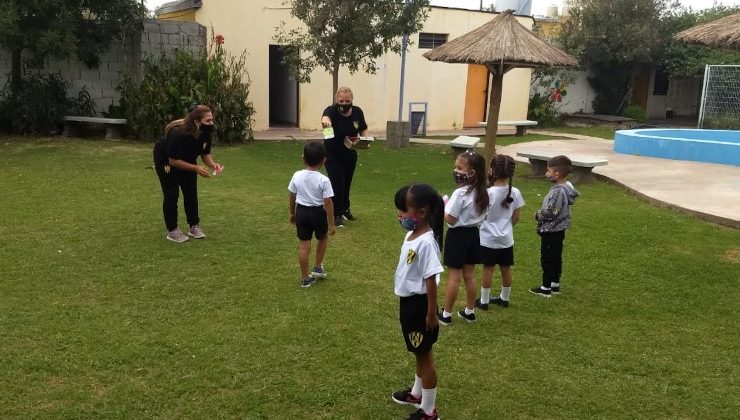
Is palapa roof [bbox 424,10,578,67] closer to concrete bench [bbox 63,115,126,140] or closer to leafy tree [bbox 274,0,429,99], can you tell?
leafy tree [bbox 274,0,429,99]

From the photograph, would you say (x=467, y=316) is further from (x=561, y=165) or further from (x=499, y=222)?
(x=561, y=165)

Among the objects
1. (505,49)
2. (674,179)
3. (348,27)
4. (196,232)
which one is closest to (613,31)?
(674,179)

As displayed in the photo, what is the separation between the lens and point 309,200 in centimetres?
486

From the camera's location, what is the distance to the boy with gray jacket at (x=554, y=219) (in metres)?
4.80

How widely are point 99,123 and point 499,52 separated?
28.4ft

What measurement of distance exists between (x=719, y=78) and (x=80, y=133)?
17.9 metres

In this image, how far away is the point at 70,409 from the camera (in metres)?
3.12

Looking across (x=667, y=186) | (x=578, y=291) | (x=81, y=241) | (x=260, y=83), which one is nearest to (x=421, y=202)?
(x=578, y=291)

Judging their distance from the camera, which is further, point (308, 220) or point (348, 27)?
point (348, 27)

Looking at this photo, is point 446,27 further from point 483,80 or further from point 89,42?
point 89,42

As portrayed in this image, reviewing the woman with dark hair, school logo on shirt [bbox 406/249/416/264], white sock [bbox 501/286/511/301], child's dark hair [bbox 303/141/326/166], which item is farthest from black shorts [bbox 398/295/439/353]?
the woman with dark hair

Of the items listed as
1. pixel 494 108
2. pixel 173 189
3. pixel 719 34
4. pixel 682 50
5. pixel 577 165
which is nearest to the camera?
pixel 173 189

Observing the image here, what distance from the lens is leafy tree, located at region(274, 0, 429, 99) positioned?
11.6m

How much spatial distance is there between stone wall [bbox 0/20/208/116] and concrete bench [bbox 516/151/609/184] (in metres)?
7.95
